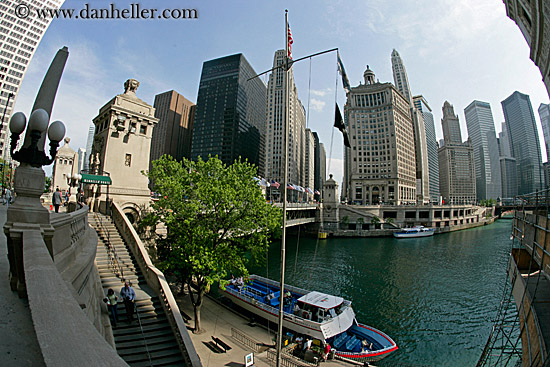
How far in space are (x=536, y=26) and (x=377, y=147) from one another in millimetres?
118187

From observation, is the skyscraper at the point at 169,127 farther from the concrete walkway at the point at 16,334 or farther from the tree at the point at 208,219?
the concrete walkway at the point at 16,334

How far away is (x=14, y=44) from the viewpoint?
81125mm

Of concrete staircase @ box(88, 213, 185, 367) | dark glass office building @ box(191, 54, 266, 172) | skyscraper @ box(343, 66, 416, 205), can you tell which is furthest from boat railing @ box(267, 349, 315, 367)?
dark glass office building @ box(191, 54, 266, 172)

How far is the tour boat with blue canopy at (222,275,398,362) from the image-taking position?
17.7m

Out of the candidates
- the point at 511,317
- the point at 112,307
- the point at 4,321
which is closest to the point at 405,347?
the point at 511,317

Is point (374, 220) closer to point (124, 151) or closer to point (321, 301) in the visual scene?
point (321, 301)

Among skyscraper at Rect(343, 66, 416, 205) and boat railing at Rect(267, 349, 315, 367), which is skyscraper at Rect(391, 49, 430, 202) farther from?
boat railing at Rect(267, 349, 315, 367)

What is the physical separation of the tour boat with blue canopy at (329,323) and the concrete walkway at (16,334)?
17586 millimetres

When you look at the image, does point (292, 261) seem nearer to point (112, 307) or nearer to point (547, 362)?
point (112, 307)

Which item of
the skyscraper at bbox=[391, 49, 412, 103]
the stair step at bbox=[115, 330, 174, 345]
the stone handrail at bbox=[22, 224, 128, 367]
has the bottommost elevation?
the stair step at bbox=[115, 330, 174, 345]

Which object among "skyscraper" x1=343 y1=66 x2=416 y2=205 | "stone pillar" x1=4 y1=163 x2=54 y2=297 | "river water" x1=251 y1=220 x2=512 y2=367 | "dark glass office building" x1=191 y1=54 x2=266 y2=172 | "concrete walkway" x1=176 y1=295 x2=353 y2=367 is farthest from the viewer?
"dark glass office building" x1=191 y1=54 x2=266 y2=172

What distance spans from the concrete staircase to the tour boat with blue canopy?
9.35 meters

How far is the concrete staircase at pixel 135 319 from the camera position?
1172 cm

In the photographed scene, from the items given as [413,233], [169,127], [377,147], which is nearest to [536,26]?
[413,233]
